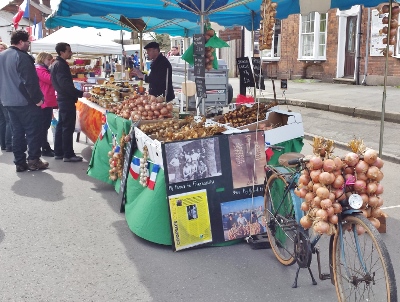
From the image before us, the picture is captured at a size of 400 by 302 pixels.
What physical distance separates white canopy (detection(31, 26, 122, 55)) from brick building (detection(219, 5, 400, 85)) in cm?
855

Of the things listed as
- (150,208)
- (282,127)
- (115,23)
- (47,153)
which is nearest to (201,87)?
(282,127)

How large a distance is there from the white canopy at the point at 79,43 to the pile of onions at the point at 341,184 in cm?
1276

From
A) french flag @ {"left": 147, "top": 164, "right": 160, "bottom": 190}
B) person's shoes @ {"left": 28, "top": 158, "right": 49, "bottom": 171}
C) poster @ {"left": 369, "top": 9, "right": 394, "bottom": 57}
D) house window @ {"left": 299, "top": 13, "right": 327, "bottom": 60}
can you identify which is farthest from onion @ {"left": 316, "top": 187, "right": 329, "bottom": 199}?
house window @ {"left": 299, "top": 13, "right": 327, "bottom": 60}

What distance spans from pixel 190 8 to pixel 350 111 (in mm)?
6849

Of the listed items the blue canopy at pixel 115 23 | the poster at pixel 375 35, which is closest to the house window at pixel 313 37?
the poster at pixel 375 35

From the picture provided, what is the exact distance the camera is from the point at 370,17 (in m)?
16.1

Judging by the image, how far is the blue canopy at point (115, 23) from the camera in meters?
10.3

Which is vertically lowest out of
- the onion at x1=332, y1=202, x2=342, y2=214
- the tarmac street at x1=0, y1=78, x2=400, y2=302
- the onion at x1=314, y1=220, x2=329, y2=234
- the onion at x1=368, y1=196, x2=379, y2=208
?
the tarmac street at x1=0, y1=78, x2=400, y2=302

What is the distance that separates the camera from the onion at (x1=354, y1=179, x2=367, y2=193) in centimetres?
286

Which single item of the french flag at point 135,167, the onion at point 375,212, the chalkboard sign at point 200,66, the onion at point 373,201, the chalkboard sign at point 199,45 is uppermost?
the chalkboard sign at point 199,45

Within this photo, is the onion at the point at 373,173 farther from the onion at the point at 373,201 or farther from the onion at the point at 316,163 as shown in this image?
the onion at the point at 316,163

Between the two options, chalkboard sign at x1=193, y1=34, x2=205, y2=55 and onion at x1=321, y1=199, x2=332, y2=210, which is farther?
chalkboard sign at x1=193, y1=34, x2=205, y2=55

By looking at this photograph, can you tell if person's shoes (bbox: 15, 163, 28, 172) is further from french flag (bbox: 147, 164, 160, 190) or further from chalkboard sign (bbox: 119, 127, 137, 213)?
french flag (bbox: 147, 164, 160, 190)

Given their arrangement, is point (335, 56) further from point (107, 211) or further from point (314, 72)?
point (107, 211)
